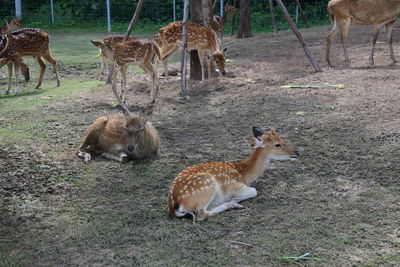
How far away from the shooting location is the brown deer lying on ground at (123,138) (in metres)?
5.89

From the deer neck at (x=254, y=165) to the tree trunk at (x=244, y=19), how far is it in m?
12.1

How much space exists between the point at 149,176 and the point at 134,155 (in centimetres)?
56

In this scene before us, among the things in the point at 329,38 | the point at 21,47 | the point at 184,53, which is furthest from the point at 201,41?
the point at 21,47

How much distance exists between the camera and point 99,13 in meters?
23.4

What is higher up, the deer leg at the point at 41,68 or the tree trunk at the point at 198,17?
the tree trunk at the point at 198,17

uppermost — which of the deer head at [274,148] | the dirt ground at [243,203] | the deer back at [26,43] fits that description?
the deer back at [26,43]

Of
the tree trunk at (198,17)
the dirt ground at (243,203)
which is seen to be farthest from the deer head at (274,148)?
the tree trunk at (198,17)

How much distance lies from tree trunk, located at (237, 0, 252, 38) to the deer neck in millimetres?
12107

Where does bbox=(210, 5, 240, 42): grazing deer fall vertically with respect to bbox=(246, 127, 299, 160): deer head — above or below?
above

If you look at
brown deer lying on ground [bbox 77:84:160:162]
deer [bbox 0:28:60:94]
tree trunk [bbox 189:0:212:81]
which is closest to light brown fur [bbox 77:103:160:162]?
brown deer lying on ground [bbox 77:84:160:162]

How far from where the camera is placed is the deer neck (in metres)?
4.85

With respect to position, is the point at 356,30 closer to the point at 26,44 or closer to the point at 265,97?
the point at 265,97

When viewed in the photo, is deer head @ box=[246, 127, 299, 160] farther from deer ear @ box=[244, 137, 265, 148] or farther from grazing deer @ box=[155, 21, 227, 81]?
grazing deer @ box=[155, 21, 227, 81]

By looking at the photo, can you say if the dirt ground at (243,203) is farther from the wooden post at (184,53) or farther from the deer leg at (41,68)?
the deer leg at (41,68)
